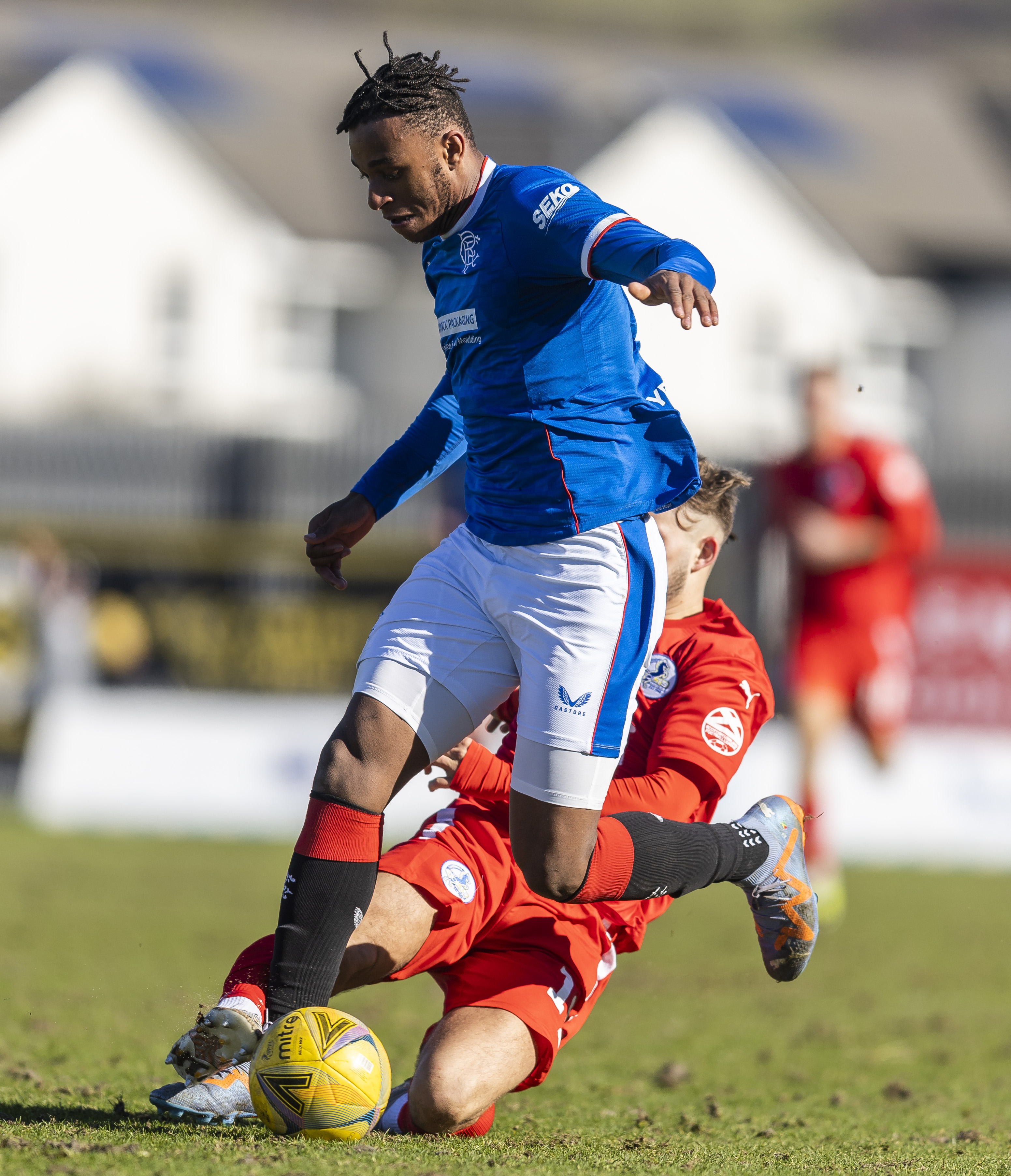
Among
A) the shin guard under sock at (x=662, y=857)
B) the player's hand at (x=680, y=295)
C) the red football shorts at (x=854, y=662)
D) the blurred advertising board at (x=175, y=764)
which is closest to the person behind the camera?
the player's hand at (x=680, y=295)

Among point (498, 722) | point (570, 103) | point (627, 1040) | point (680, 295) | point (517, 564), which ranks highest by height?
point (570, 103)

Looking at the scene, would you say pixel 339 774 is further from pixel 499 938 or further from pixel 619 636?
pixel 499 938

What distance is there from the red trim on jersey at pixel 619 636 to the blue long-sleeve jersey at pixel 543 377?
0.07 metres

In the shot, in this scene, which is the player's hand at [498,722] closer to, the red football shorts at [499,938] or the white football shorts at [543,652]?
the red football shorts at [499,938]

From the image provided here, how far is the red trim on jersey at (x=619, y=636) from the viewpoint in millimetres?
3668

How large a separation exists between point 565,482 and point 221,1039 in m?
1.49

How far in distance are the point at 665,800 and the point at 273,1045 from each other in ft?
3.87

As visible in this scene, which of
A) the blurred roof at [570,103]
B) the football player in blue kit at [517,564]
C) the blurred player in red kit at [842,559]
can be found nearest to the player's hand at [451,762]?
the football player in blue kit at [517,564]

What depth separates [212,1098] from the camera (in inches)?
142

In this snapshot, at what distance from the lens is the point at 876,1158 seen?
3762mm

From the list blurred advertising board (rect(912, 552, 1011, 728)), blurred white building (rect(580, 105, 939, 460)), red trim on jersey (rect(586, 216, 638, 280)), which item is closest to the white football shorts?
red trim on jersey (rect(586, 216, 638, 280))

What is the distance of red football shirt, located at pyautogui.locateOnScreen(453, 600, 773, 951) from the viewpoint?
13.2ft

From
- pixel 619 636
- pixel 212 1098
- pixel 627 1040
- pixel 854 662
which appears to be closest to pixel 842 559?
pixel 854 662

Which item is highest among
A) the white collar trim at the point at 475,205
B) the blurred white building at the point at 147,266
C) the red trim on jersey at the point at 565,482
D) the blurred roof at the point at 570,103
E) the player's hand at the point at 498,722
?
the blurred roof at the point at 570,103
